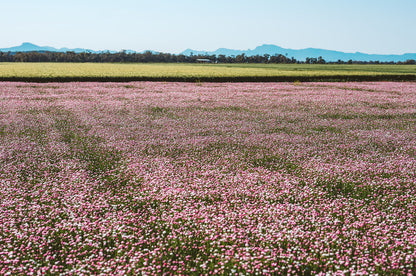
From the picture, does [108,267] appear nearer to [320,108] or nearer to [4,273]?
[4,273]

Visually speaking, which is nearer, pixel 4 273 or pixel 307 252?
pixel 4 273

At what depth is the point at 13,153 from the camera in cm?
1089

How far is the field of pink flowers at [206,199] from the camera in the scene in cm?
509

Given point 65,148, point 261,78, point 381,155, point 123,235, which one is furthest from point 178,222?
point 261,78

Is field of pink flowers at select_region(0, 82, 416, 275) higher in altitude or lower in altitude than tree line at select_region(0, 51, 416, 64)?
lower

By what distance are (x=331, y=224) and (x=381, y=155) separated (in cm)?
618

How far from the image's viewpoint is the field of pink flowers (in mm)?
5090

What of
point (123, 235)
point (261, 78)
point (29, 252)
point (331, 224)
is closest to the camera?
point (29, 252)

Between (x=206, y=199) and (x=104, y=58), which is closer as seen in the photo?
(x=206, y=199)

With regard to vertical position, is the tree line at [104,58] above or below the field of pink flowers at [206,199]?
above

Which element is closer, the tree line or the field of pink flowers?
the field of pink flowers

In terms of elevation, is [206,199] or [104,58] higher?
[104,58]

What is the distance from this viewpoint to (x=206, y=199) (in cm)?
747

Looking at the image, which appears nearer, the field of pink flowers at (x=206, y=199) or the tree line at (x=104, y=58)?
the field of pink flowers at (x=206, y=199)
